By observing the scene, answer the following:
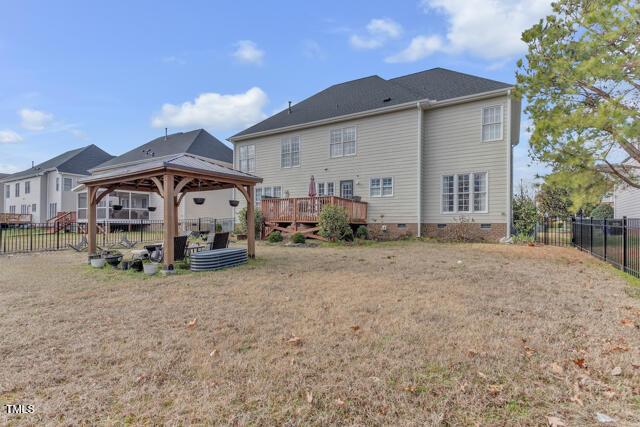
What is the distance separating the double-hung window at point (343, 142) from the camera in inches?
691

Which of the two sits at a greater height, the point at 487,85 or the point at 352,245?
the point at 487,85

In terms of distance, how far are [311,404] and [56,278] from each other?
24.7 feet

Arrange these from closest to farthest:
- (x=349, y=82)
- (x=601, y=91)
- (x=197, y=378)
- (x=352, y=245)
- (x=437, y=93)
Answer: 1. (x=197, y=378)
2. (x=601, y=91)
3. (x=352, y=245)
4. (x=437, y=93)
5. (x=349, y=82)

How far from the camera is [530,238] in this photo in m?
13.7

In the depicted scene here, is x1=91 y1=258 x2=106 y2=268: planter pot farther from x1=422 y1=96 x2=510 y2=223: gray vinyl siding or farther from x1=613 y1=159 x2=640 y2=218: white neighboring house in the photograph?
x1=613 y1=159 x2=640 y2=218: white neighboring house

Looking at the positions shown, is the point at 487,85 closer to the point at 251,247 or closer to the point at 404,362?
the point at 251,247

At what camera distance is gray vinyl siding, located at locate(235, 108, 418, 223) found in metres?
15.8

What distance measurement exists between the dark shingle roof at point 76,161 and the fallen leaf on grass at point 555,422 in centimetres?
3640

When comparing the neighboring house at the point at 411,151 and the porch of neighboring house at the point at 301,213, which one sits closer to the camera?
the neighboring house at the point at 411,151

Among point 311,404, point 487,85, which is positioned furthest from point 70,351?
point 487,85

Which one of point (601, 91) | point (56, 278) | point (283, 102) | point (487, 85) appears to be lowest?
point (56, 278)

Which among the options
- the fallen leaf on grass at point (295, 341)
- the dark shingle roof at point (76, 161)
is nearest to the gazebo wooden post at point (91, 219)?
the fallen leaf on grass at point (295, 341)

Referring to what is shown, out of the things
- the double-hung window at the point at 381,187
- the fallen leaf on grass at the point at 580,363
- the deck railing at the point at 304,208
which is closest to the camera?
the fallen leaf on grass at the point at 580,363

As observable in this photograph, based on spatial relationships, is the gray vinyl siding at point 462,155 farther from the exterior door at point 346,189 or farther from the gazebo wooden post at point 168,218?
the gazebo wooden post at point 168,218
